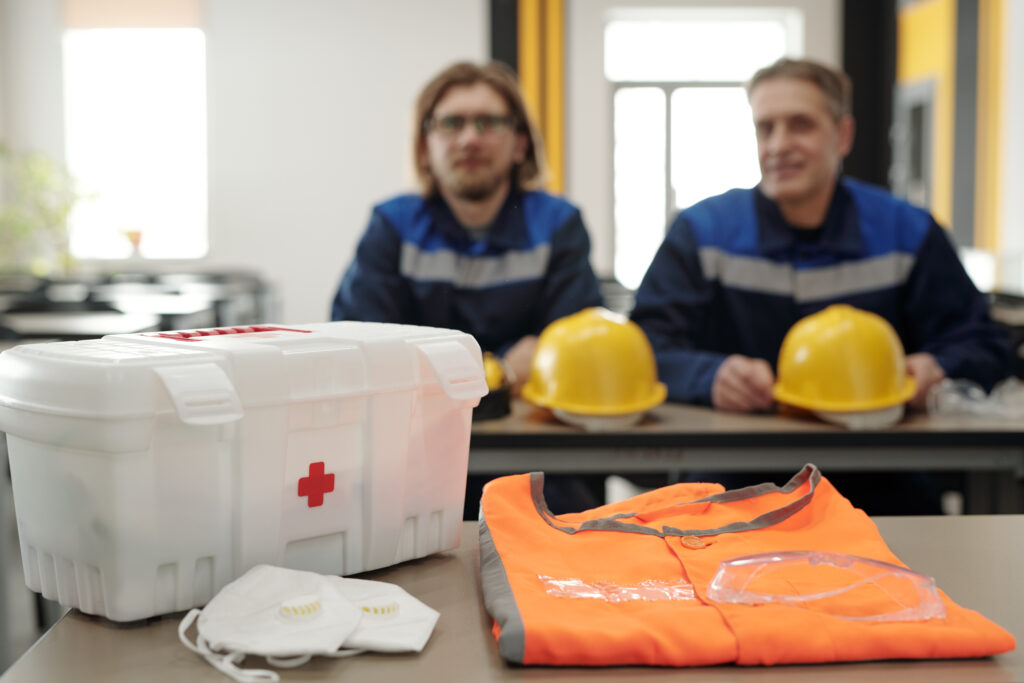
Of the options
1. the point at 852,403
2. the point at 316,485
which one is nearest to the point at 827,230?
the point at 852,403

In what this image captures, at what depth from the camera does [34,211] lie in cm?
757

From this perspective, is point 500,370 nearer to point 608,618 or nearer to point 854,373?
point 854,373

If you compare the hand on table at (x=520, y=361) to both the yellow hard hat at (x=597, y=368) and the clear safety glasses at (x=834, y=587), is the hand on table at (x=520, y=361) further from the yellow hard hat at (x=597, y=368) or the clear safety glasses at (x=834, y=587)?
the clear safety glasses at (x=834, y=587)

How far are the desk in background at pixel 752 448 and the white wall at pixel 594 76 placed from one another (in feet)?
18.7

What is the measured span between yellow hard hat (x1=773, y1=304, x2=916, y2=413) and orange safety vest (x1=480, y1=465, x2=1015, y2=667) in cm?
94

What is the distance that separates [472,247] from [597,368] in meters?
0.79

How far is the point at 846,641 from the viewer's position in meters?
0.80

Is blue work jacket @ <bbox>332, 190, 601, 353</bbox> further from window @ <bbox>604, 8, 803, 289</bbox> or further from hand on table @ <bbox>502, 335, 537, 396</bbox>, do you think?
window @ <bbox>604, 8, 803, 289</bbox>

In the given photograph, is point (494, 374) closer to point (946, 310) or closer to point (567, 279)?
point (567, 279)

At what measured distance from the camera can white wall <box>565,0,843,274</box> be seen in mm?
7711

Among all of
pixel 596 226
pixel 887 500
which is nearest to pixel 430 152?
pixel 887 500

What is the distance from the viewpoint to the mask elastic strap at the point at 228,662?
772mm

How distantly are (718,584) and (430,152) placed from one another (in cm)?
217

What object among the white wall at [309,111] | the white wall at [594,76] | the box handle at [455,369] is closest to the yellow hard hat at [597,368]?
the box handle at [455,369]
